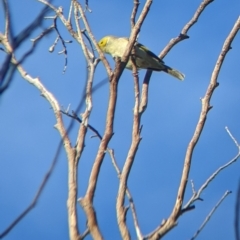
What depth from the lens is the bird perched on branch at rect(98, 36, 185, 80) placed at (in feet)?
23.7

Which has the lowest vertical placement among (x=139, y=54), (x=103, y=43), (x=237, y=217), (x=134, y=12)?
(x=237, y=217)

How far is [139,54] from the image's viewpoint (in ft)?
24.5

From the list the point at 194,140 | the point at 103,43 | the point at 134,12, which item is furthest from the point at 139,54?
the point at 194,140

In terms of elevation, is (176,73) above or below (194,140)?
above

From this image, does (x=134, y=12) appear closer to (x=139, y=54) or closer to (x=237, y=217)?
(x=237, y=217)

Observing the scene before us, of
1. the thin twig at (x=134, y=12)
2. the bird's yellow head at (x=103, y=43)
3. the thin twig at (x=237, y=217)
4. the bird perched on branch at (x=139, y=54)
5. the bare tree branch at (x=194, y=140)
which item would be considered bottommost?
the thin twig at (x=237, y=217)

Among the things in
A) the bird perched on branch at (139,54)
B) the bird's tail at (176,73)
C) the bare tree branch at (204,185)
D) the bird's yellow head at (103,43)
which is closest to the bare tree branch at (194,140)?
the bare tree branch at (204,185)

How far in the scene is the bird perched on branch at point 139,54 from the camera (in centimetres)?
723

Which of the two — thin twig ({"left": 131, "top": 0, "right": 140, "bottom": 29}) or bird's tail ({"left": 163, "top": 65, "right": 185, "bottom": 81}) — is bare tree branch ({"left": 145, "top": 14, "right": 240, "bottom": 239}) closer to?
thin twig ({"left": 131, "top": 0, "right": 140, "bottom": 29})

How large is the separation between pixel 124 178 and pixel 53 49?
193 centimetres

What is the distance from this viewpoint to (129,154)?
2951 mm

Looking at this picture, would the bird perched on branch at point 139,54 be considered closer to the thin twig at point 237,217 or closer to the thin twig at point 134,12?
the thin twig at point 134,12

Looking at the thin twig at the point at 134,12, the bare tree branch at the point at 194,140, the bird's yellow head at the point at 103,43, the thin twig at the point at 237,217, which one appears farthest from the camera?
the bird's yellow head at the point at 103,43

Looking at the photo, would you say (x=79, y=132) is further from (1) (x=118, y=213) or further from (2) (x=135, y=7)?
(2) (x=135, y=7)
